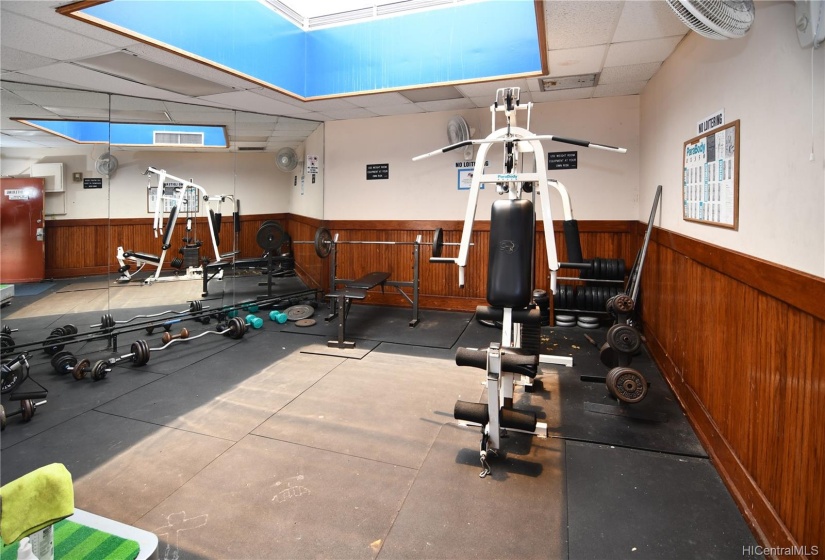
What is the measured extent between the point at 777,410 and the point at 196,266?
5062mm

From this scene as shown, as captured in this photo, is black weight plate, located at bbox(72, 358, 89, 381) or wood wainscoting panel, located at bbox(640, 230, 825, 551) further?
black weight plate, located at bbox(72, 358, 89, 381)

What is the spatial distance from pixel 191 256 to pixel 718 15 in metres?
4.91

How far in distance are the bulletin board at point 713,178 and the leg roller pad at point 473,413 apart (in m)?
1.52

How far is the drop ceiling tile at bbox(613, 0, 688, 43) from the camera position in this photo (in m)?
2.71

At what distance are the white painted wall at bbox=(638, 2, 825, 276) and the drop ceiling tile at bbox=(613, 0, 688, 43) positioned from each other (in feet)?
0.82

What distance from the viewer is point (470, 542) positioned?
66.7 inches

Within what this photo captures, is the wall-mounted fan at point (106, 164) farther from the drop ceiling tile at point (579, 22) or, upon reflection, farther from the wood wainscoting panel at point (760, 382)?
the wood wainscoting panel at point (760, 382)

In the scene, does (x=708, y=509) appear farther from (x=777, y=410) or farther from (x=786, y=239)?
(x=786, y=239)

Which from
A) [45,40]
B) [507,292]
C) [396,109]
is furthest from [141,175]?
[507,292]

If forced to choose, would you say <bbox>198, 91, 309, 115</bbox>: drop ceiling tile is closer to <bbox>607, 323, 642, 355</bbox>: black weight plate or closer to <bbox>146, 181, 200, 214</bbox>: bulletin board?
<bbox>146, 181, 200, 214</bbox>: bulletin board

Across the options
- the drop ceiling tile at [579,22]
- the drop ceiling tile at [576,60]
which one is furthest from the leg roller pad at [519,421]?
the drop ceiling tile at [576,60]

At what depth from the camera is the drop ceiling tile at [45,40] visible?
2.66m

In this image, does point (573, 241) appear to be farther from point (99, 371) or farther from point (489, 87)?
point (99, 371)

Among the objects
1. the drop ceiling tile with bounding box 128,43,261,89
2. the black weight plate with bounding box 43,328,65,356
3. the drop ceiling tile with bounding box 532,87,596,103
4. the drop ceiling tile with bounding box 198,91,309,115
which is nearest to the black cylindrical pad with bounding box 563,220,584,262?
the drop ceiling tile with bounding box 532,87,596,103
